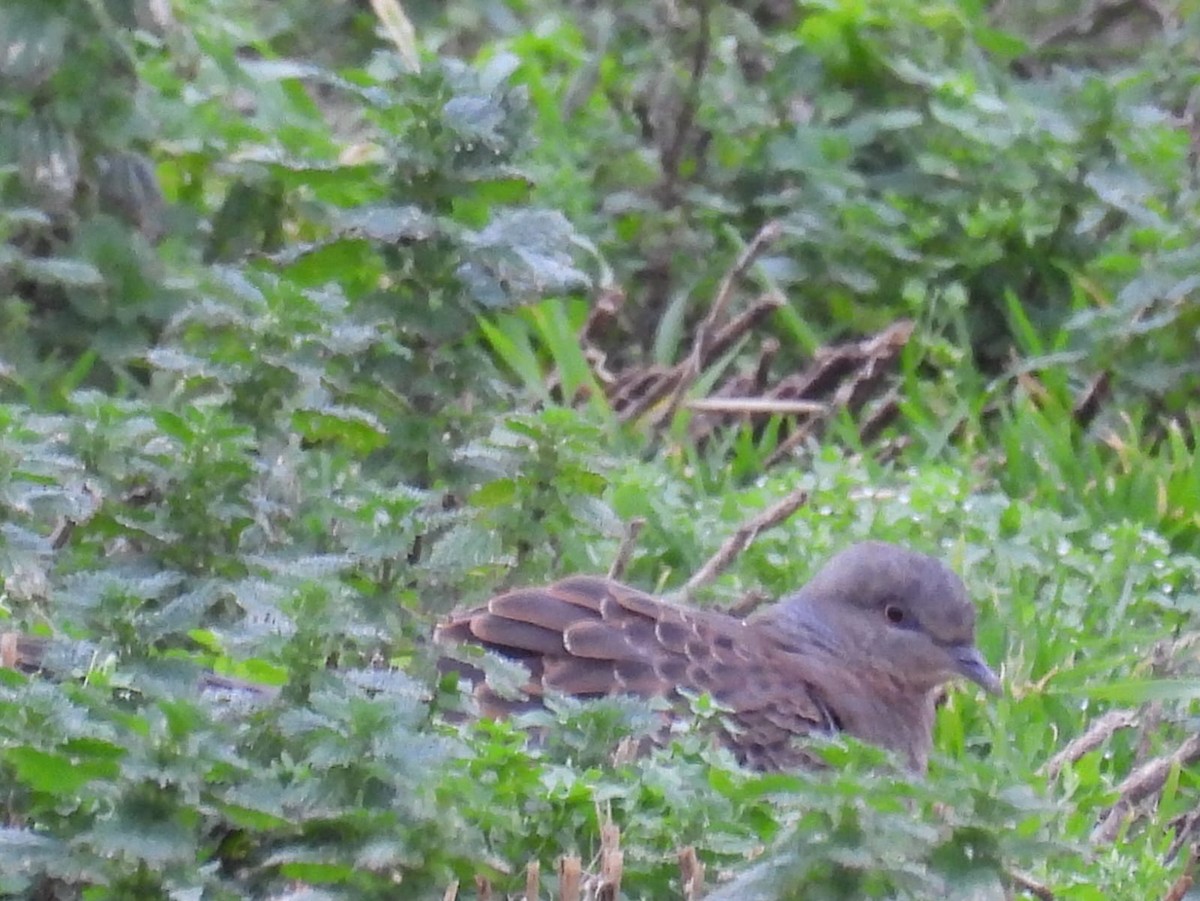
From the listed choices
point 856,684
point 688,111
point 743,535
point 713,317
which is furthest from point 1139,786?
point 688,111

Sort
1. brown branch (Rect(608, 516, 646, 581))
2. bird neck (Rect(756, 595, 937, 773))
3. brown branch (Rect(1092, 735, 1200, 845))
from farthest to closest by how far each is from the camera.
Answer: brown branch (Rect(608, 516, 646, 581)) < bird neck (Rect(756, 595, 937, 773)) < brown branch (Rect(1092, 735, 1200, 845))

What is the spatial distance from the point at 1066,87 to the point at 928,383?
1.44m

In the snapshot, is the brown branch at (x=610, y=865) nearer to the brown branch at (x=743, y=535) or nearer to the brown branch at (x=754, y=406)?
the brown branch at (x=743, y=535)

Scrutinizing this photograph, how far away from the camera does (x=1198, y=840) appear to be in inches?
172

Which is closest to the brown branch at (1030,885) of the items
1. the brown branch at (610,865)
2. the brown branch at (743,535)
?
the brown branch at (610,865)

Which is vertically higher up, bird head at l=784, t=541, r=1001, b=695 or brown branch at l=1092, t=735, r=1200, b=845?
brown branch at l=1092, t=735, r=1200, b=845

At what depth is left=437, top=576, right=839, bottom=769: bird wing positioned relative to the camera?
4.54m

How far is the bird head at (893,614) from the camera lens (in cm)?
525

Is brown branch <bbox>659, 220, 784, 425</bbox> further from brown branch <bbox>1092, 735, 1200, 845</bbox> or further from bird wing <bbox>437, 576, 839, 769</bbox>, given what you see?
brown branch <bbox>1092, 735, 1200, 845</bbox>

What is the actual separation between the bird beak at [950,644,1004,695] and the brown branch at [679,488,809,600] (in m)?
0.52

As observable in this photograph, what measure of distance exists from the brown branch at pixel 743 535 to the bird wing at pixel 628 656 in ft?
2.10

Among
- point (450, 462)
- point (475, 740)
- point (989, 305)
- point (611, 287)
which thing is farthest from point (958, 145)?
point (475, 740)

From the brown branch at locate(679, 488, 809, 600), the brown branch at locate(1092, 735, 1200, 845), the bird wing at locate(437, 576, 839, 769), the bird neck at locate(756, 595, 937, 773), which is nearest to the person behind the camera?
the brown branch at locate(1092, 735, 1200, 845)

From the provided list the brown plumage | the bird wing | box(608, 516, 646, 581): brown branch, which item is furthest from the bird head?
the bird wing
